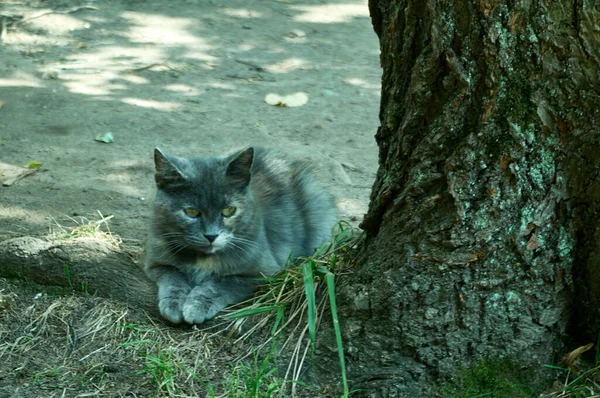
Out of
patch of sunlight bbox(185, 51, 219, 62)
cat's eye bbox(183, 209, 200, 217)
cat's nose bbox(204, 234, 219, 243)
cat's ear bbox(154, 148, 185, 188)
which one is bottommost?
patch of sunlight bbox(185, 51, 219, 62)

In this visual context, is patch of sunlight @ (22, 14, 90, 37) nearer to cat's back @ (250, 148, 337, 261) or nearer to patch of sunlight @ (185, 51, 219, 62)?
patch of sunlight @ (185, 51, 219, 62)

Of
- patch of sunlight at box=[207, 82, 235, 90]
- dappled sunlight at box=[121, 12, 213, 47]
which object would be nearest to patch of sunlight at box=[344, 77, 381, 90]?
patch of sunlight at box=[207, 82, 235, 90]

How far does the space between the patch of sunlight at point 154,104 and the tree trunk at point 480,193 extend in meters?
4.36

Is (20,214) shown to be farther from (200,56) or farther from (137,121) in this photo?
(200,56)

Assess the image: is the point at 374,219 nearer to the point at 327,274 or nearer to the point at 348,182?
the point at 327,274

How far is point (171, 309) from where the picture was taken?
3838 millimetres

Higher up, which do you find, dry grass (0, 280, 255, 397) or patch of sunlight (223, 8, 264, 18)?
patch of sunlight (223, 8, 264, 18)

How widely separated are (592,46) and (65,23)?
26.1ft

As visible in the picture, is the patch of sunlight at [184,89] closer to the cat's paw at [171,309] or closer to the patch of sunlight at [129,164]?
the patch of sunlight at [129,164]

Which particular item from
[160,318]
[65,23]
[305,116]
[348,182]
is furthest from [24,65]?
[160,318]

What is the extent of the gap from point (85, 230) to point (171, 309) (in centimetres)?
118

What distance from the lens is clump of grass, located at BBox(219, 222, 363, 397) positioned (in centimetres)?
338

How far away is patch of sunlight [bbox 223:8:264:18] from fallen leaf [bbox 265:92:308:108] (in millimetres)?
2696

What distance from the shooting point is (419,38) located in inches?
119
